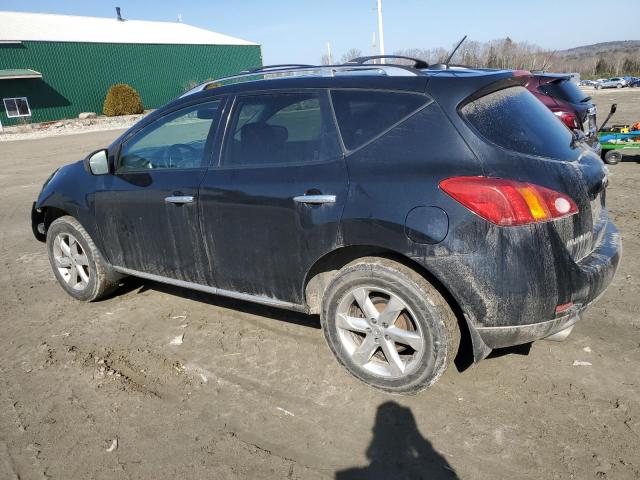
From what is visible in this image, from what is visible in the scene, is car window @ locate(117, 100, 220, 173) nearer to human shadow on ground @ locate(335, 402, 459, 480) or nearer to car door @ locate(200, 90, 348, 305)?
car door @ locate(200, 90, 348, 305)

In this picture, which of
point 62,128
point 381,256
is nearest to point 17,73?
point 62,128

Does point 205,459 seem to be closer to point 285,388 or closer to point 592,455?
point 285,388

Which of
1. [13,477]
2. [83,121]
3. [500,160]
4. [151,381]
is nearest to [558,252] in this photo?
[500,160]

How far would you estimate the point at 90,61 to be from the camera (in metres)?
37.8

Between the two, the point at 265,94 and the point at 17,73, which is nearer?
the point at 265,94

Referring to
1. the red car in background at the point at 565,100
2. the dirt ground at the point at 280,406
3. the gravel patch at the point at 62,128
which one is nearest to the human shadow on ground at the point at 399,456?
the dirt ground at the point at 280,406

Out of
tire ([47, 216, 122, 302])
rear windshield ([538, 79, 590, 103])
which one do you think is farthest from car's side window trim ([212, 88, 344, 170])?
rear windshield ([538, 79, 590, 103])

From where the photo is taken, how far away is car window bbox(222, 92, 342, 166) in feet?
9.93

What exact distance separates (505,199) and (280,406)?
1663mm

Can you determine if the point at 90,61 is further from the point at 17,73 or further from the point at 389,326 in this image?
the point at 389,326

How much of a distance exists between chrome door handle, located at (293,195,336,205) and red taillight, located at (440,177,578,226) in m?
0.63

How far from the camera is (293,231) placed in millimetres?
3012

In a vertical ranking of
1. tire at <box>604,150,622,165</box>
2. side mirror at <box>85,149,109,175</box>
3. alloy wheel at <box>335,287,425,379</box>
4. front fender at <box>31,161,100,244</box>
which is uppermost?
side mirror at <box>85,149,109,175</box>

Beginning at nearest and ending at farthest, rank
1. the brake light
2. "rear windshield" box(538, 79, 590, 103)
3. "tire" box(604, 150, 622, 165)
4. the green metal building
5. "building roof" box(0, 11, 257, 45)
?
the brake light, "rear windshield" box(538, 79, 590, 103), "tire" box(604, 150, 622, 165), the green metal building, "building roof" box(0, 11, 257, 45)
